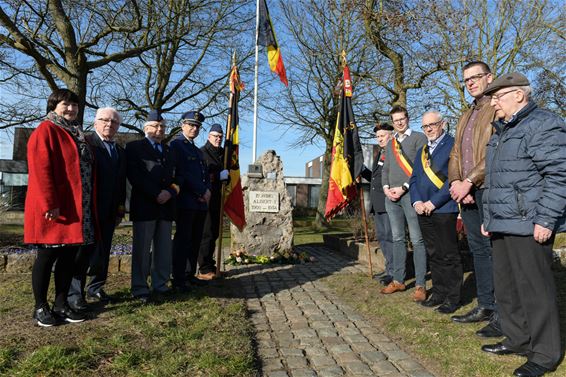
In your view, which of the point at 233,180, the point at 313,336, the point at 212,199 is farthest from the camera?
the point at 233,180

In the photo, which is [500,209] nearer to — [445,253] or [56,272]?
[445,253]

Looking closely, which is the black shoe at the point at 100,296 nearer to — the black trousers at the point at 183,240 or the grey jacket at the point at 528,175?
the black trousers at the point at 183,240

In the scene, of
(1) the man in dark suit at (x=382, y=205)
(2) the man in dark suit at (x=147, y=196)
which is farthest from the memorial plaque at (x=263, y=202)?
(2) the man in dark suit at (x=147, y=196)

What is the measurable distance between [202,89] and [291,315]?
12.4 m

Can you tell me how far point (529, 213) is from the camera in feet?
9.03

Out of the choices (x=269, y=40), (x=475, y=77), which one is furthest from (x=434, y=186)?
(x=269, y=40)

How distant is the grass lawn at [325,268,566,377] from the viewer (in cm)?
286

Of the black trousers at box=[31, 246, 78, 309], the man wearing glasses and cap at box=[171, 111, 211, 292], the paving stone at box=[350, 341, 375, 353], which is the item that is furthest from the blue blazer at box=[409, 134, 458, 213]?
the black trousers at box=[31, 246, 78, 309]

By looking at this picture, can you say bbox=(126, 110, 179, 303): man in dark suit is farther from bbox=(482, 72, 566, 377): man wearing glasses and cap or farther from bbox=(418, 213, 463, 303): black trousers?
bbox=(482, 72, 566, 377): man wearing glasses and cap

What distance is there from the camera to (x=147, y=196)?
4359 millimetres

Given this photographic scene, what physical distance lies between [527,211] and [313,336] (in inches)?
74.9

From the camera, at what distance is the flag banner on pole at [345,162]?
637 centimetres

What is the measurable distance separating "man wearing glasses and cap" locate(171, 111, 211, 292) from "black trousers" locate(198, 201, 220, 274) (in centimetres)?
94

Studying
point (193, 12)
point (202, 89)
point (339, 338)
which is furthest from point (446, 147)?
point (202, 89)
